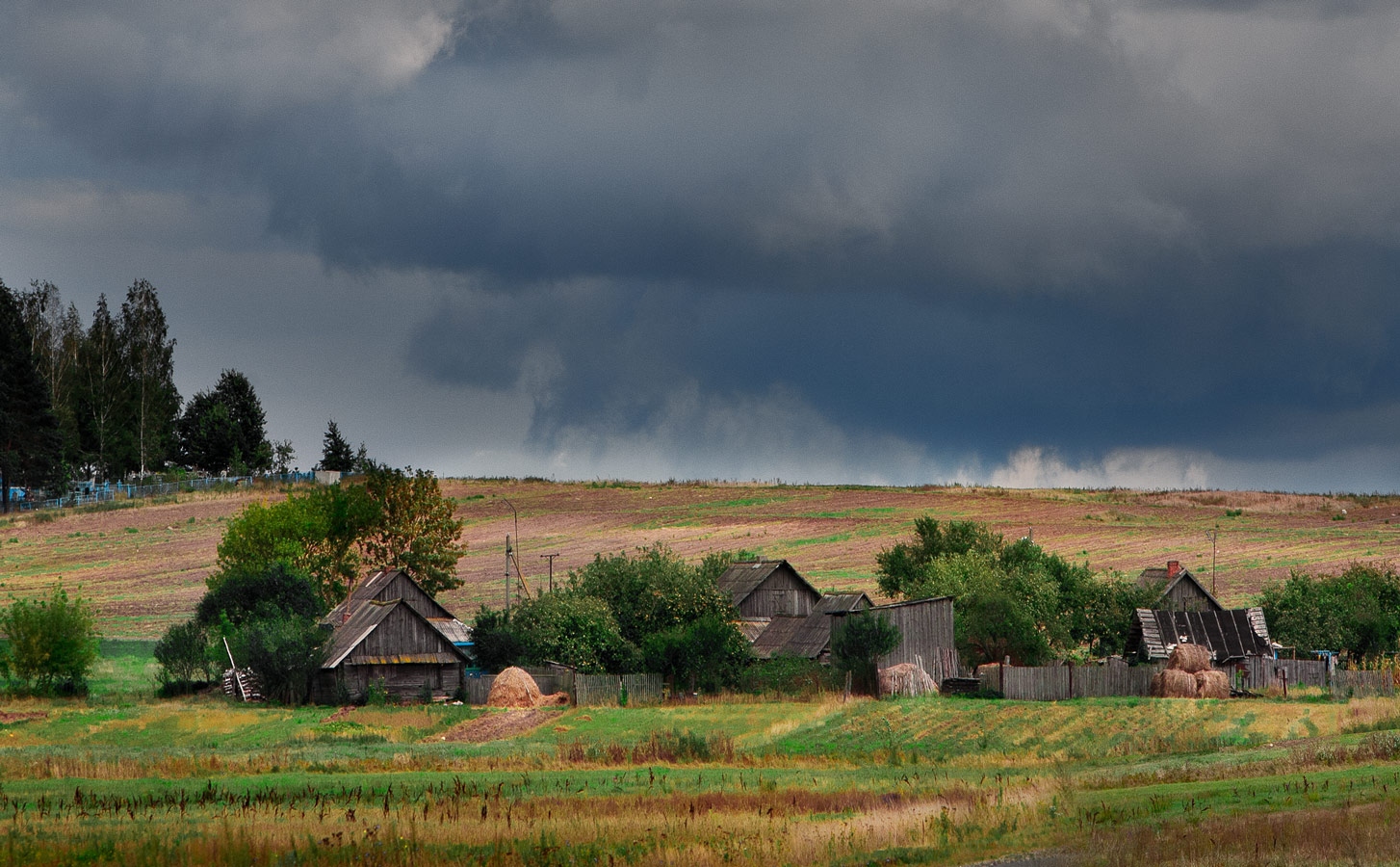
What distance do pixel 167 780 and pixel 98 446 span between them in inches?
5415

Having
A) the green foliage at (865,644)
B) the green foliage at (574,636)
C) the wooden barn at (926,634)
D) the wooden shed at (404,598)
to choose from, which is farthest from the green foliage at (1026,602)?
the wooden shed at (404,598)

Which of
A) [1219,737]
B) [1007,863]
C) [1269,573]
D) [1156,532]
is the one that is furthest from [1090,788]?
[1156,532]

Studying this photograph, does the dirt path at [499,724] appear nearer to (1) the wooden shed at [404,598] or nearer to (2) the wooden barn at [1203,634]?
(1) the wooden shed at [404,598]

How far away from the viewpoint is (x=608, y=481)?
160 meters

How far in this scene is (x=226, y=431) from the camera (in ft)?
595

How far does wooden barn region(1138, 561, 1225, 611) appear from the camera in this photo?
79.1 metres

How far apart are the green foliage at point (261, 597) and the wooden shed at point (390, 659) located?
9344mm

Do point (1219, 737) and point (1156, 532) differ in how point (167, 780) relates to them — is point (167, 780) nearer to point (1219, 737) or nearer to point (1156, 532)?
point (1219, 737)

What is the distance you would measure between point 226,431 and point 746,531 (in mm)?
86174

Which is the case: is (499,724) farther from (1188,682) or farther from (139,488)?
(139,488)

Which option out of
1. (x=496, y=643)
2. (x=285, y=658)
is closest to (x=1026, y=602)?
(x=496, y=643)

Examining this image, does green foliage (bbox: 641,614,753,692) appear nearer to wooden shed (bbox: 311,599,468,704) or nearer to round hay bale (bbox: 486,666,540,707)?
round hay bale (bbox: 486,666,540,707)

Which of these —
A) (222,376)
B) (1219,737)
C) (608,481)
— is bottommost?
(1219,737)

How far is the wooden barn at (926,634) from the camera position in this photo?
6850cm
